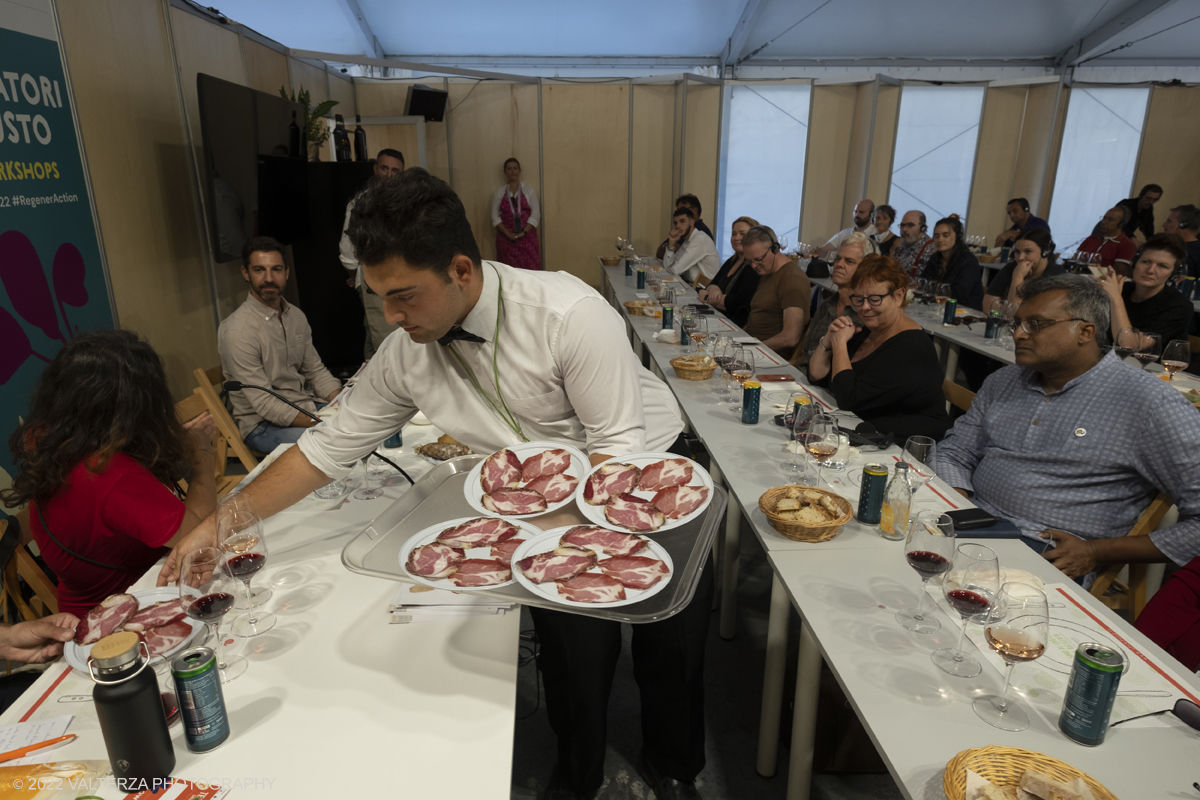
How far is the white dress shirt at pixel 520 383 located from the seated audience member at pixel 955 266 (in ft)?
16.7

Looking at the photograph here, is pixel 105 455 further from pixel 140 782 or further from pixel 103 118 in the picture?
pixel 103 118

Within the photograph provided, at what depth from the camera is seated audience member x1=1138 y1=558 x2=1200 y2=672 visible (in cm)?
174

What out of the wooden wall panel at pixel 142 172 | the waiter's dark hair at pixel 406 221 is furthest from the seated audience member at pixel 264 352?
the waiter's dark hair at pixel 406 221

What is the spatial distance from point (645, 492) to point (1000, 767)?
760 millimetres

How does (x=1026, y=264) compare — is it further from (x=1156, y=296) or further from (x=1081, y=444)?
(x=1081, y=444)

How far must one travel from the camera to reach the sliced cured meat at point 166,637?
1320 mm

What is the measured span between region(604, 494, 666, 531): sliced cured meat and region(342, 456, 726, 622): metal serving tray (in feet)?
0.11

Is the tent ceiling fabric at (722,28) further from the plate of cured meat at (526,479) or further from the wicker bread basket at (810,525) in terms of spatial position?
the plate of cured meat at (526,479)

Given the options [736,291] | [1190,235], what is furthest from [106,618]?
[1190,235]

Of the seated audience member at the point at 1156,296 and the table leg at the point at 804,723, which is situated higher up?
the seated audience member at the point at 1156,296

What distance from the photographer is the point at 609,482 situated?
1491mm

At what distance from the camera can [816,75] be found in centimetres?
1049

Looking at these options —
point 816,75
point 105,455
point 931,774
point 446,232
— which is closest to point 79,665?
point 105,455

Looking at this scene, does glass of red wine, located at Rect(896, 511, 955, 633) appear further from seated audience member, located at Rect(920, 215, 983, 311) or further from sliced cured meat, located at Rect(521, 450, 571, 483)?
seated audience member, located at Rect(920, 215, 983, 311)
